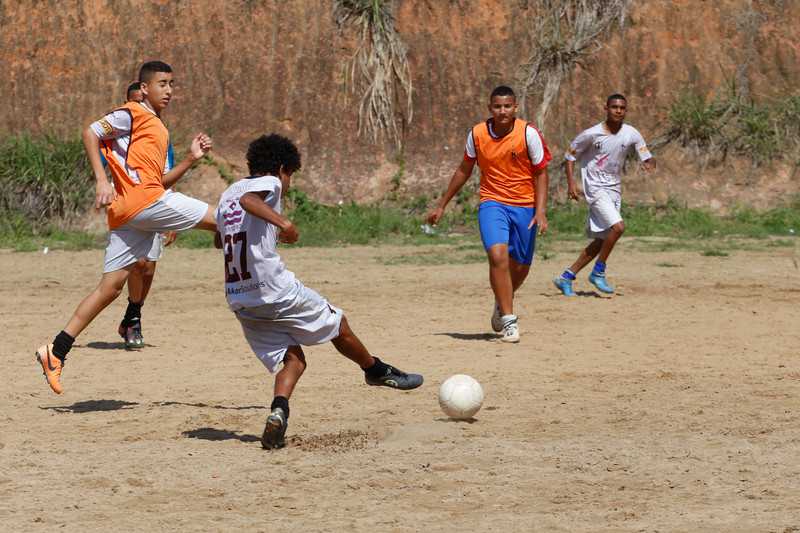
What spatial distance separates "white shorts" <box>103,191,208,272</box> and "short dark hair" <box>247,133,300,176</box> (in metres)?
1.84

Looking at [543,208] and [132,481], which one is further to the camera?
[543,208]

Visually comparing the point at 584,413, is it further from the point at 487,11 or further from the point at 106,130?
the point at 487,11

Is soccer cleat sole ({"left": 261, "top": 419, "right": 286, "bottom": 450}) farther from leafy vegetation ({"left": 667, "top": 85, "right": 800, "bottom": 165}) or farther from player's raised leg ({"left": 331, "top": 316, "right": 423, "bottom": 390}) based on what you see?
leafy vegetation ({"left": 667, "top": 85, "right": 800, "bottom": 165})

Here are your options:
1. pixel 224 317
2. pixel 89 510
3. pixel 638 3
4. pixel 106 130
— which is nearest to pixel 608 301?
pixel 224 317

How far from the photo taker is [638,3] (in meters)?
22.3

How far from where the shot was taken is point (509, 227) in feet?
35.1

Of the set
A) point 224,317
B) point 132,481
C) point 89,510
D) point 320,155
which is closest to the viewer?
point 89,510

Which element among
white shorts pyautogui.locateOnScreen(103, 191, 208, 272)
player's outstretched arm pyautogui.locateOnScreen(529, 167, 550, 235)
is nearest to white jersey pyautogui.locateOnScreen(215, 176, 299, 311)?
white shorts pyautogui.locateOnScreen(103, 191, 208, 272)

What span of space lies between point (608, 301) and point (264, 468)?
695 centimetres

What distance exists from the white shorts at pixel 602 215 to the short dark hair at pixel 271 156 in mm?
6804

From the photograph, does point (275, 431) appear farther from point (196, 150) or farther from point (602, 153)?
point (602, 153)

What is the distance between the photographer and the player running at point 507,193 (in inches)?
414

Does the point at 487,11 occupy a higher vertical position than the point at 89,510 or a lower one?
higher

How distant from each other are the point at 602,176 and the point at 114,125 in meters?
6.38
